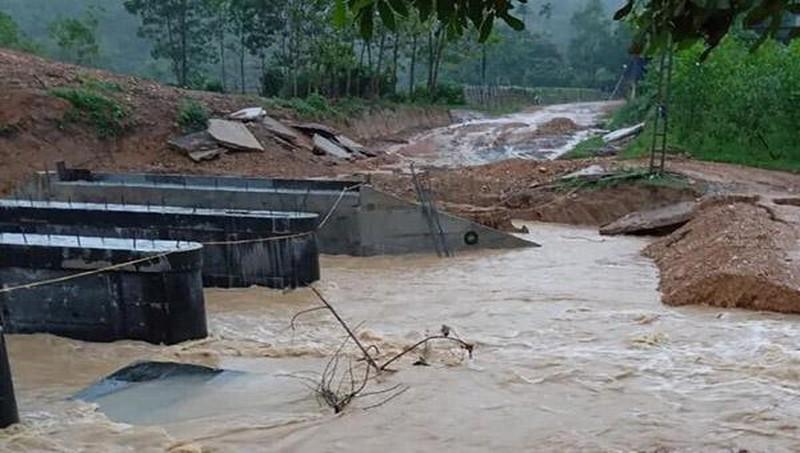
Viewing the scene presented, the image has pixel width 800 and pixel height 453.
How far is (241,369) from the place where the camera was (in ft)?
26.3

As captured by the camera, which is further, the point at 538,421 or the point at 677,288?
the point at 677,288

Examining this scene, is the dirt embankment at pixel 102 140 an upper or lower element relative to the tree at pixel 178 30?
lower

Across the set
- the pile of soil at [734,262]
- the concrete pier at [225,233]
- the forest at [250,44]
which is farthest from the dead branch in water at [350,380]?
the forest at [250,44]

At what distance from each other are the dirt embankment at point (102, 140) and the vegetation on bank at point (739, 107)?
30.1 feet

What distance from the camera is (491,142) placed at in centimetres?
3400

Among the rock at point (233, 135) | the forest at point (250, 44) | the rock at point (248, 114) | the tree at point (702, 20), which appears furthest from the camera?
the forest at point (250, 44)

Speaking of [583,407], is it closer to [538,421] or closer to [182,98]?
[538,421]

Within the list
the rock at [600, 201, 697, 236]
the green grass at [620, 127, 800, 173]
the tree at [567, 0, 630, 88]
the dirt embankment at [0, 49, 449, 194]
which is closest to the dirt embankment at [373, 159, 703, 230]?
the rock at [600, 201, 697, 236]

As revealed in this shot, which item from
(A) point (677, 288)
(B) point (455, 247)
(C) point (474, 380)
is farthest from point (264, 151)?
(C) point (474, 380)

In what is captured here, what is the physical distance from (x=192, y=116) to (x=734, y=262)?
52.5ft

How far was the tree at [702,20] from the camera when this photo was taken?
2750 mm

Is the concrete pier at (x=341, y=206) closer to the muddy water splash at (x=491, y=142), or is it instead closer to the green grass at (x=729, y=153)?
the green grass at (x=729, y=153)

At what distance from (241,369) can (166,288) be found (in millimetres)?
1259

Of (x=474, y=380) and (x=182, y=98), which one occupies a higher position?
(x=182, y=98)
